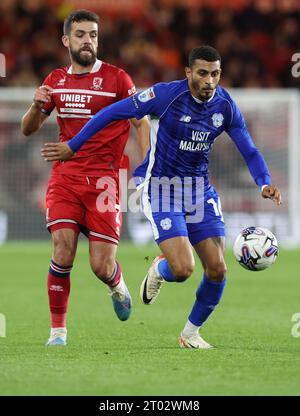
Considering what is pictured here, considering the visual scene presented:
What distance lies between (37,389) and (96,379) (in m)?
0.45

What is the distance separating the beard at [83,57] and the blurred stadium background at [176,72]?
1045cm

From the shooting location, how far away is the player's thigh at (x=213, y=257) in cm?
777

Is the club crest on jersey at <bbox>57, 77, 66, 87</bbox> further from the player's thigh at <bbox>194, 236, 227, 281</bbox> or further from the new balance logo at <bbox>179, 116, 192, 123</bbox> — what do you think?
the player's thigh at <bbox>194, 236, 227, 281</bbox>

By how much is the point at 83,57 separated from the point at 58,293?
1884mm

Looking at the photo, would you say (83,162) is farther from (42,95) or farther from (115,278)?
(115,278)

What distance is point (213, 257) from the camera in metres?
7.77

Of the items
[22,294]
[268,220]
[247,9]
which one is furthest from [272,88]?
[22,294]

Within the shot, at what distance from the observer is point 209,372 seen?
6.57 meters

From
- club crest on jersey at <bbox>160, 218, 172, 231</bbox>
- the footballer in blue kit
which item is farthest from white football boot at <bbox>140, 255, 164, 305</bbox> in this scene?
club crest on jersey at <bbox>160, 218, 172, 231</bbox>

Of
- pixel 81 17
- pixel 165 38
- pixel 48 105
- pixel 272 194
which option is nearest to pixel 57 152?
pixel 48 105

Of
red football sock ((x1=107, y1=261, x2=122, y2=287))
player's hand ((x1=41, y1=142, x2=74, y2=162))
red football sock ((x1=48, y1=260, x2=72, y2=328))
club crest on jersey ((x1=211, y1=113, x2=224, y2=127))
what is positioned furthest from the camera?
red football sock ((x1=107, y1=261, x2=122, y2=287))

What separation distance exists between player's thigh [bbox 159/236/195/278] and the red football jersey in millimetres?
981

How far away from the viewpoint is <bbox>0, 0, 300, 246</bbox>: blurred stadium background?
19.2 meters

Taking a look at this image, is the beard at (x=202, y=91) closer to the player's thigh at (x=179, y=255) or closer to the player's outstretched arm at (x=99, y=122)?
the player's outstretched arm at (x=99, y=122)
